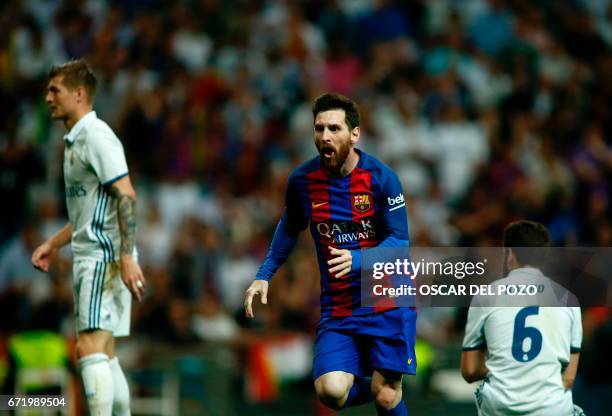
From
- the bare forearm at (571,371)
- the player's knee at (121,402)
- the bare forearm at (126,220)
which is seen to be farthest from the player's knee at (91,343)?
the bare forearm at (571,371)

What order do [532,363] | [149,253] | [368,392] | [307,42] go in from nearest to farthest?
[532,363] → [368,392] → [149,253] → [307,42]

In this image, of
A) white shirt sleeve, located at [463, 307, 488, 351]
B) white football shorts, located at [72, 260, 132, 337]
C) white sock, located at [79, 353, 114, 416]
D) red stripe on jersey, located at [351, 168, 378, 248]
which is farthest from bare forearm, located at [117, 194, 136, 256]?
white shirt sleeve, located at [463, 307, 488, 351]

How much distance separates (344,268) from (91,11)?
8.99 metres

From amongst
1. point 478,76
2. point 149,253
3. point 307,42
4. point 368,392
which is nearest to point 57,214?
point 149,253

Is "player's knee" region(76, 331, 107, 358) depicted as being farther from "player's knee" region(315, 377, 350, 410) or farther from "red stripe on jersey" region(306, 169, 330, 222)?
"red stripe on jersey" region(306, 169, 330, 222)

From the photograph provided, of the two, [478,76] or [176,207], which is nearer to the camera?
[176,207]

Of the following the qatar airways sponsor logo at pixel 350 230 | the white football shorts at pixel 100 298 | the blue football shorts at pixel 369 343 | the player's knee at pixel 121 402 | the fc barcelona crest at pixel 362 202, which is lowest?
the player's knee at pixel 121 402

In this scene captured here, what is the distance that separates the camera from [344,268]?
19.4ft

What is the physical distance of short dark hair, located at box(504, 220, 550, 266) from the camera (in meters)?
5.99

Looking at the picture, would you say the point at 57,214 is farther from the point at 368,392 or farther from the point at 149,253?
the point at 368,392

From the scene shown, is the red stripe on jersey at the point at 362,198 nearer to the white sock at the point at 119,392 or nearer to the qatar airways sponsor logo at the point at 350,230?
the qatar airways sponsor logo at the point at 350,230

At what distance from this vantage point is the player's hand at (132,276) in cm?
606

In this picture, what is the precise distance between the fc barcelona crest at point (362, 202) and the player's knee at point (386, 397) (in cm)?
105

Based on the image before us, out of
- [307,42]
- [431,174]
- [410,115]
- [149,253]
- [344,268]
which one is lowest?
[344,268]
